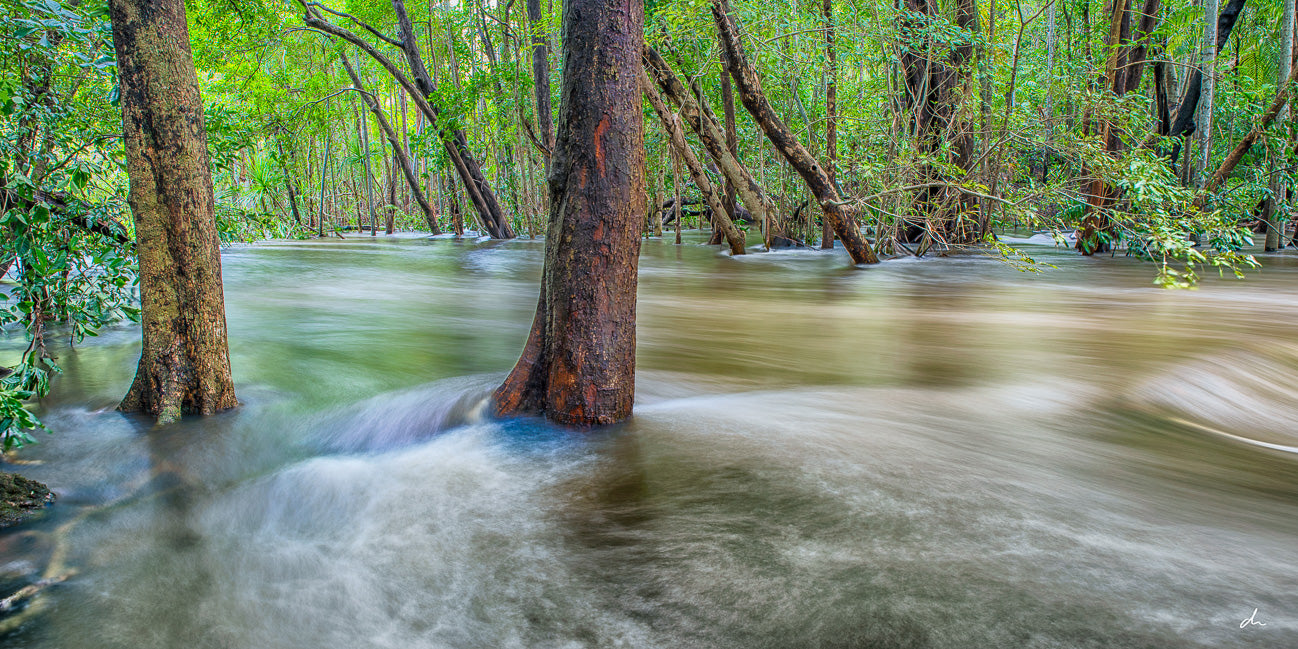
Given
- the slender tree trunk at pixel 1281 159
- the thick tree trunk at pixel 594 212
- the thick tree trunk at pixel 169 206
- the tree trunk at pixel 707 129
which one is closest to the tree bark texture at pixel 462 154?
the tree trunk at pixel 707 129

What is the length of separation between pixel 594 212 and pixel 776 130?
7.19 m

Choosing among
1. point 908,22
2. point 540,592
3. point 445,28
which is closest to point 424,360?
point 540,592

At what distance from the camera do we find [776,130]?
10141 millimetres

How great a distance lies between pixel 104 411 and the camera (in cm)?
430

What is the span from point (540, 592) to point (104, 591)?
1444 mm

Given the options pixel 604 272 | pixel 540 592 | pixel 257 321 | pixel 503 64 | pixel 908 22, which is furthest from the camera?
pixel 503 64

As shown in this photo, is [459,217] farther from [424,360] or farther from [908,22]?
[424,360]

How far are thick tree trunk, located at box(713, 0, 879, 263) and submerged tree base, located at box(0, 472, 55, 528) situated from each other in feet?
24.7

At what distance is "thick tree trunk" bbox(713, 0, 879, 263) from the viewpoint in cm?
892

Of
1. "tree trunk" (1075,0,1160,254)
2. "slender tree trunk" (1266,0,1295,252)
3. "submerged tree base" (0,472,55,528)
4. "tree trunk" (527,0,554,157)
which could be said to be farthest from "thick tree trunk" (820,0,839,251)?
"submerged tree base" (0,472,55,528)

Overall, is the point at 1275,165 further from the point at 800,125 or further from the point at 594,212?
the point at 594,212

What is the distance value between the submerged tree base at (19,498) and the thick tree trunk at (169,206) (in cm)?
84

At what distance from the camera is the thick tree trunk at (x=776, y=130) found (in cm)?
892

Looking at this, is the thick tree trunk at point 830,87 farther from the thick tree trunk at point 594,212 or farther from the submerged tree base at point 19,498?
the submerged tree base at point 19,498
